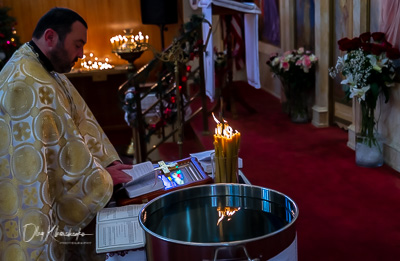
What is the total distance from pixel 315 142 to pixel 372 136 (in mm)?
1192

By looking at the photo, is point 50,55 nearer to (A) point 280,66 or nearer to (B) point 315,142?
(B) point 315,142

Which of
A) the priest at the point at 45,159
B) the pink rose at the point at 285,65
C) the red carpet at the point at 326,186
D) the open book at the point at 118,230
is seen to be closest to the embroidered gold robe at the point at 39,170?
the priest at the point at 45,159

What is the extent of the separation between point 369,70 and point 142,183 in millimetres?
3274

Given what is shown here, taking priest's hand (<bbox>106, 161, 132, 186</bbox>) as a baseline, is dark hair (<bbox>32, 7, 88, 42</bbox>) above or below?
above

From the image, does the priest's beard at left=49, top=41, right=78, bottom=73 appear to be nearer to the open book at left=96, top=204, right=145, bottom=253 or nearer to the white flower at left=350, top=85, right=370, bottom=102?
the open book at left=96, top=204, right=145, bottom=253

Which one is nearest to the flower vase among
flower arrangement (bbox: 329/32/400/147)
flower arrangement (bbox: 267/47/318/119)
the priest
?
flower arrangement (bbox: 329/32/400/147)

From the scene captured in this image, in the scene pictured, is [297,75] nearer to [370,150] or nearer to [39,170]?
[370,150]

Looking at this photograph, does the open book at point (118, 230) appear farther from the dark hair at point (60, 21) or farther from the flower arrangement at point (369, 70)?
the flower arrangement at point (369, 70)

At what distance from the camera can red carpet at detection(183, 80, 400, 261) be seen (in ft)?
12.9

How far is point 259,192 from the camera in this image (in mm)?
1986

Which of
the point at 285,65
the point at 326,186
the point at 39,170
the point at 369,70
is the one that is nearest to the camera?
the point at 39,170

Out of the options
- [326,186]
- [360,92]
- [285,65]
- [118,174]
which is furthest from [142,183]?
[285,65]

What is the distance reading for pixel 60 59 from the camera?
102 inches

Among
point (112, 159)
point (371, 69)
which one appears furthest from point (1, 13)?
point (112, 159)
